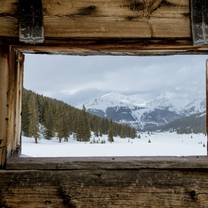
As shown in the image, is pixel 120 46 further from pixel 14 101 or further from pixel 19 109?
pixel 19 109

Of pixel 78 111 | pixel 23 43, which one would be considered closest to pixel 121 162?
pixel 23 43

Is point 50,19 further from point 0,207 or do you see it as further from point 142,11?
point 0,207

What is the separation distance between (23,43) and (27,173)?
777 mm

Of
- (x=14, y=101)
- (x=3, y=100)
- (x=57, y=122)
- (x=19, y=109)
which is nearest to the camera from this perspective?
(x=3, y=100)

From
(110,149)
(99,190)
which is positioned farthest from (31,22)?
(110,149)

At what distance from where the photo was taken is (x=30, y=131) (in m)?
26.3

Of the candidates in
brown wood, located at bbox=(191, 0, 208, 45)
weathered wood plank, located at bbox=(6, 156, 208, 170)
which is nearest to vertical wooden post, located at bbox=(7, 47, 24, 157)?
weathered wood plank, located at bbox=(6, 156, 208, 170)

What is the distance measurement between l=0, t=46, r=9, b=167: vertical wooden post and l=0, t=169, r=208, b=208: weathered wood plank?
0.46 feet

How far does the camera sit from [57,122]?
33938mm

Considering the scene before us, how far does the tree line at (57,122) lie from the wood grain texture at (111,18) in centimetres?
2288

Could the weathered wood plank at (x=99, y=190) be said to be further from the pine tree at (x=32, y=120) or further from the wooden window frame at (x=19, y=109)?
the pine tree at (x=32, y=120)

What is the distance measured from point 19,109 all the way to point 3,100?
0.45m

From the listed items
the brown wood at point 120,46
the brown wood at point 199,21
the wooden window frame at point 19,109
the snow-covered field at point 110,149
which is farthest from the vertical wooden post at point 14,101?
the snow-covered field at point 110,149

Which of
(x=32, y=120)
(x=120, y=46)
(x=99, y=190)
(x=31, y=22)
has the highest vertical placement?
(x=32, y=120)
